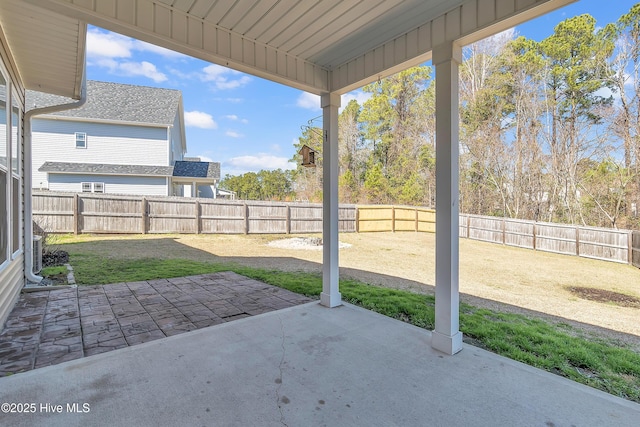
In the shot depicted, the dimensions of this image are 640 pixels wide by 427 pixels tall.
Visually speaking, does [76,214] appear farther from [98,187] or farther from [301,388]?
[301,388]

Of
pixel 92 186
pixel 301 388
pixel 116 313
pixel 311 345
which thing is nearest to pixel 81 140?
pixel 92 186

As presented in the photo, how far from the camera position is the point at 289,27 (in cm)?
273

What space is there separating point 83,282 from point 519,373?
19.1 feet

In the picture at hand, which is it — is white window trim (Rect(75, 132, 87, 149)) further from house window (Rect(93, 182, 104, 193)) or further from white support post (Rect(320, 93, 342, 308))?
white support post (Rect(320, 93, 342, 308))

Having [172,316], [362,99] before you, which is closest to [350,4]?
[172,316]

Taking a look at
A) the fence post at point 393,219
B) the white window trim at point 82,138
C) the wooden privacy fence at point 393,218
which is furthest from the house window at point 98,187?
the fence post at point 393,219

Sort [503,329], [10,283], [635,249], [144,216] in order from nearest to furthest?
[503,329]
[10,283]
[635,249]
[144,216]

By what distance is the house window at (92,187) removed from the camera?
13.2 m

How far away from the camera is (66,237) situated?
9586 mm

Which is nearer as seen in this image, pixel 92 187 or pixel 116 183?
pixel 92 187

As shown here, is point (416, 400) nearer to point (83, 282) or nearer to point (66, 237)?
point (83, 282)

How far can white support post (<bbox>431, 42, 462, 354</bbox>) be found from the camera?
8.55 feet

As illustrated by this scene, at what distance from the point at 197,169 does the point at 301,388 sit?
50.0ft

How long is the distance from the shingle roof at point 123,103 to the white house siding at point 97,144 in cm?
38
